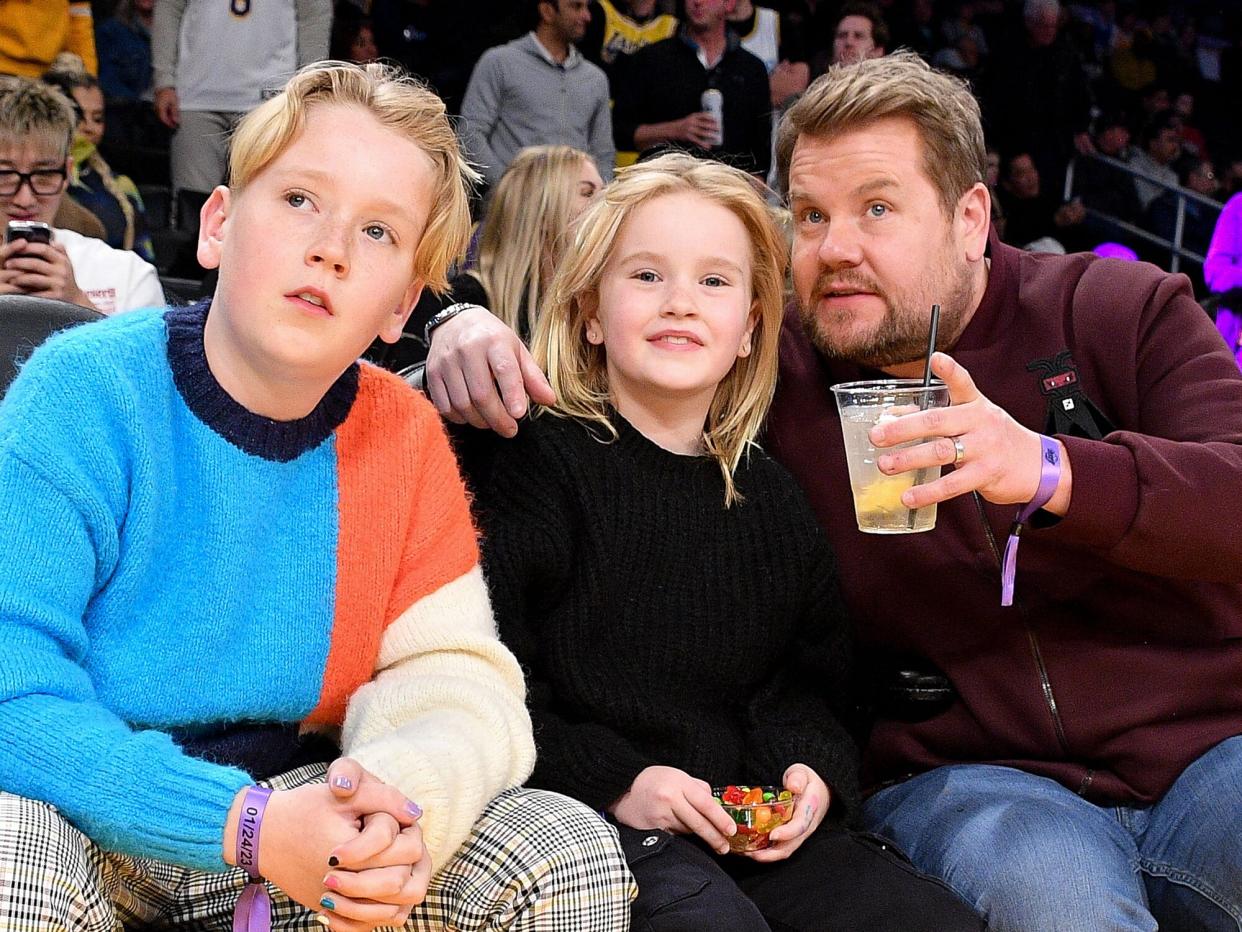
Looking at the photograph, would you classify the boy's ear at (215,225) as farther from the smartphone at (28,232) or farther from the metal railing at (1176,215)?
the metal railing at (1176,215)

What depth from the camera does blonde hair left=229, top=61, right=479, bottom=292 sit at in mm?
1672

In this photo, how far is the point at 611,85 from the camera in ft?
23.1

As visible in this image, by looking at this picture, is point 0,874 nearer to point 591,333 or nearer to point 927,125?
point 591,333

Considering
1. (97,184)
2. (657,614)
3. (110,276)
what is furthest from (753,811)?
(97,184)

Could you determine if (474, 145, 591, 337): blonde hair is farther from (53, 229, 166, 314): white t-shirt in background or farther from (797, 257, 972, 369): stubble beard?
(797, 257, 972, 369): stubble beard

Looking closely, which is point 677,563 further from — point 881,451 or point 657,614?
point 881,451

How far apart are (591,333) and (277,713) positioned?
2.73ft

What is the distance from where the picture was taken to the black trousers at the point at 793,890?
1.66 m

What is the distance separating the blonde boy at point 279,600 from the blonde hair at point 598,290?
0.36 m

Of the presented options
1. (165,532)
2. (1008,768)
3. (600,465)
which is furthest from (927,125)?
(165,532)

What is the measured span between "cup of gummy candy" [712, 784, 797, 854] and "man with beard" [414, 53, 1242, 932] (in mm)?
238

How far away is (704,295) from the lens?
2.09 m

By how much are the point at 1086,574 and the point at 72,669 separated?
144 cm

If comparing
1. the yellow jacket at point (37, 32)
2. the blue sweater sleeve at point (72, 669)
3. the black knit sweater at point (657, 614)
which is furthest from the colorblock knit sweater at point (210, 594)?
the yellow jacket at point (37, 32)
